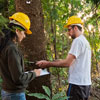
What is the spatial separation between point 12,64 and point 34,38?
128 centimetres

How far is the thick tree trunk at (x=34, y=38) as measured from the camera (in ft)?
10.2

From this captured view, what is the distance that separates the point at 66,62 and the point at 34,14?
43.3 inches

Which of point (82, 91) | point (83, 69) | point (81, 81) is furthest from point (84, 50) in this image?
point (82, 91)

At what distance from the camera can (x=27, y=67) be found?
317 centimetres

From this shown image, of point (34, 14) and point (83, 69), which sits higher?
point (34, 14)

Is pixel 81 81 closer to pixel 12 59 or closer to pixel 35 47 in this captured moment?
pixel 35 47

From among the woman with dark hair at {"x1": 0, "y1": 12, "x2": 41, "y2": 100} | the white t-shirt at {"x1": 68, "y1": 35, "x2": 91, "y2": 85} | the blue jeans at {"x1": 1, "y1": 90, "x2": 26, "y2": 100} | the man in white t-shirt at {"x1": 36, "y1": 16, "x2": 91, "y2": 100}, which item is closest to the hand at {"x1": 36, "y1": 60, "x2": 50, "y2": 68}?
the man in white t-shirt at {"x1": 36, "y1": 16, "x2": 91, "y2": 100}

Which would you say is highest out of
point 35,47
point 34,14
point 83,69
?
point 34,14

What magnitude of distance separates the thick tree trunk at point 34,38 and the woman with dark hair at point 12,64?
2.88 ft

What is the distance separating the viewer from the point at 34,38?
3143 mm

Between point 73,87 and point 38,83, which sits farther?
point 38,83

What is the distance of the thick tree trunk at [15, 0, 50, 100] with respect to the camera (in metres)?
3.11

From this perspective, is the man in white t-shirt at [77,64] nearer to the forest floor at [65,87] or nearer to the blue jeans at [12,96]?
the blue jeans at [12,96]

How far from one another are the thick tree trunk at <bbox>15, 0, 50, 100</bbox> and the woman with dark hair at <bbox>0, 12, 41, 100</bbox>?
878 millimetres
